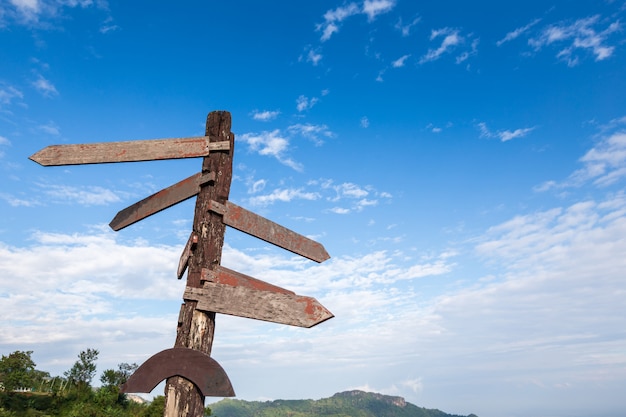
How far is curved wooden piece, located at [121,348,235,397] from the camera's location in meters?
4.73

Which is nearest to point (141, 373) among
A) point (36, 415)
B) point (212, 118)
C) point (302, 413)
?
point (212, 118)

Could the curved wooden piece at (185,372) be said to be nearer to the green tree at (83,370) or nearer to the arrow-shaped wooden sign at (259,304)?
the arrow-shaped wooden sign at (259,304)

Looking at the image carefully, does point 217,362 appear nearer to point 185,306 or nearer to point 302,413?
point 185,306

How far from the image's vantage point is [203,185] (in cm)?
571

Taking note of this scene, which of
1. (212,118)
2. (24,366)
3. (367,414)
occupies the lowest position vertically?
(367,414)

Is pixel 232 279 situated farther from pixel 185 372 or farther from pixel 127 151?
pixel 127 151

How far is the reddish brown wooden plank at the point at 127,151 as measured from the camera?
17.5 ft

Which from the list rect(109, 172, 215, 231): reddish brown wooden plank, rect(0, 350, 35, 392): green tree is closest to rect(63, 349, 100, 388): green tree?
rect(0, 350, 35, 392): green tree

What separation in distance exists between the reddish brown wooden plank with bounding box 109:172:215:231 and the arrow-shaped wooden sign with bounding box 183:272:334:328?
4.24 feet

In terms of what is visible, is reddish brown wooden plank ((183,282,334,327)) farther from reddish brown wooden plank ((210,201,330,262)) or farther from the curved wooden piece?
reddish brown wooden plank ((210,201,330,262))

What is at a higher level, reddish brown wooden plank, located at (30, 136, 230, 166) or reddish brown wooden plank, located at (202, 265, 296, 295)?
reddish brown wooden plank, located at (30, 136, 230, 166)

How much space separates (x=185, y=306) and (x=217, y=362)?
80 centimetres

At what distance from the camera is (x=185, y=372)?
4.78 meters

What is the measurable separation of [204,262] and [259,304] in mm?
1005
